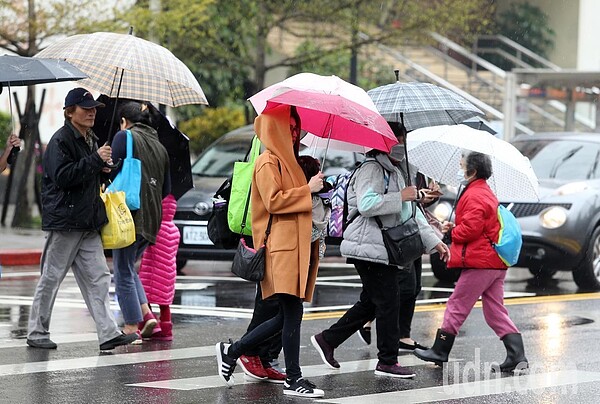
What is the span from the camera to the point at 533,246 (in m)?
14.2

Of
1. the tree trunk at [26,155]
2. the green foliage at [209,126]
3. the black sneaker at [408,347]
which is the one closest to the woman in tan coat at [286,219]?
the black sneaker at [408,347]

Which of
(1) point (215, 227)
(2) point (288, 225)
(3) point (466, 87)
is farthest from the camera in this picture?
(3) point (466, 87)

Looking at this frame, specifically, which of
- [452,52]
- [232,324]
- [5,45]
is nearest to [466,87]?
[452,52]

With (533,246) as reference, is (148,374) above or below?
above

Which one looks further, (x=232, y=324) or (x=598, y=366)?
(x=232, y=324)

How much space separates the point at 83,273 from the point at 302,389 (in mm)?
2291

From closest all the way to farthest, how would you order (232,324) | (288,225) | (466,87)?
(288,225) → (232,324) → (466,87)

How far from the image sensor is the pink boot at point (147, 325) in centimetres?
983

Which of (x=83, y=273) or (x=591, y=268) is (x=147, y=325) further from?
(x=591, y=268)

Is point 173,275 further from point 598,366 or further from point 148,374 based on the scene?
point 598,366

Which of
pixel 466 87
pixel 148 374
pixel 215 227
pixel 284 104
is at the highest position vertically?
pixel 284 104

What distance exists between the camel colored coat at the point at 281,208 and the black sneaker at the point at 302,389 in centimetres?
52

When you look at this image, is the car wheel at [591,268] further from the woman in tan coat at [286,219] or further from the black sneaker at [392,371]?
the woman in tan coat at [286,219]

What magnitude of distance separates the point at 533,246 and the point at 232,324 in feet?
15.0
